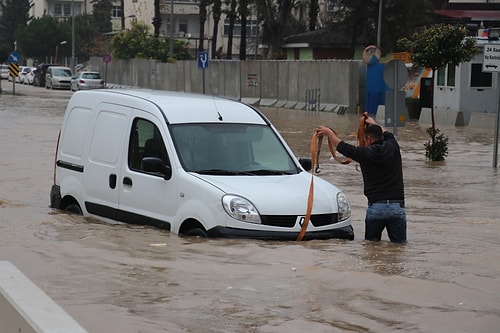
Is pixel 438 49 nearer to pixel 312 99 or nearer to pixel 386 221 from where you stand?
pixel 386 221

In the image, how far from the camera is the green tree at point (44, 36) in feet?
317

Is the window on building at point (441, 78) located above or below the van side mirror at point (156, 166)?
above

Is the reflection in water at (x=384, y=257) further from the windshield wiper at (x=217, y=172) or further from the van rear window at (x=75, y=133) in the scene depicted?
the van rear window at (x=75, y=133)

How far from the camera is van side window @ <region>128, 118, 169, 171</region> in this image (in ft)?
33.4

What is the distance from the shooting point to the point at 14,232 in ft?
33.8

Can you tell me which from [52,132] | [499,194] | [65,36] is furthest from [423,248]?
[65,36]

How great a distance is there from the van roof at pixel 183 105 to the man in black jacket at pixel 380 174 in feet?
3.98

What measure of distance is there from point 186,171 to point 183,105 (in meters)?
1.10

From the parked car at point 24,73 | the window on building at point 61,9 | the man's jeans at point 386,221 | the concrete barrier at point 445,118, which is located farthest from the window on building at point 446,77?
the window on building at point 61,9

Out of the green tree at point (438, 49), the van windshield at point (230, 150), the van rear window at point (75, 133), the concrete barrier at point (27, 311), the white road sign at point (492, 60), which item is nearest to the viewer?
the concrete barrier at point (27, 311)

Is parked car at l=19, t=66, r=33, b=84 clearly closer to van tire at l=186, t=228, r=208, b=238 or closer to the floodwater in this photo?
the floodwater

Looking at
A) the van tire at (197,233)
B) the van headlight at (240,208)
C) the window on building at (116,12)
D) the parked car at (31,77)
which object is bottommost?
the parked car at (31,77)

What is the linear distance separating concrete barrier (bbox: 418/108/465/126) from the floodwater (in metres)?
20.9

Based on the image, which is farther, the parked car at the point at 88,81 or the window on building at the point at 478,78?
the parked car at the point at 88,81
